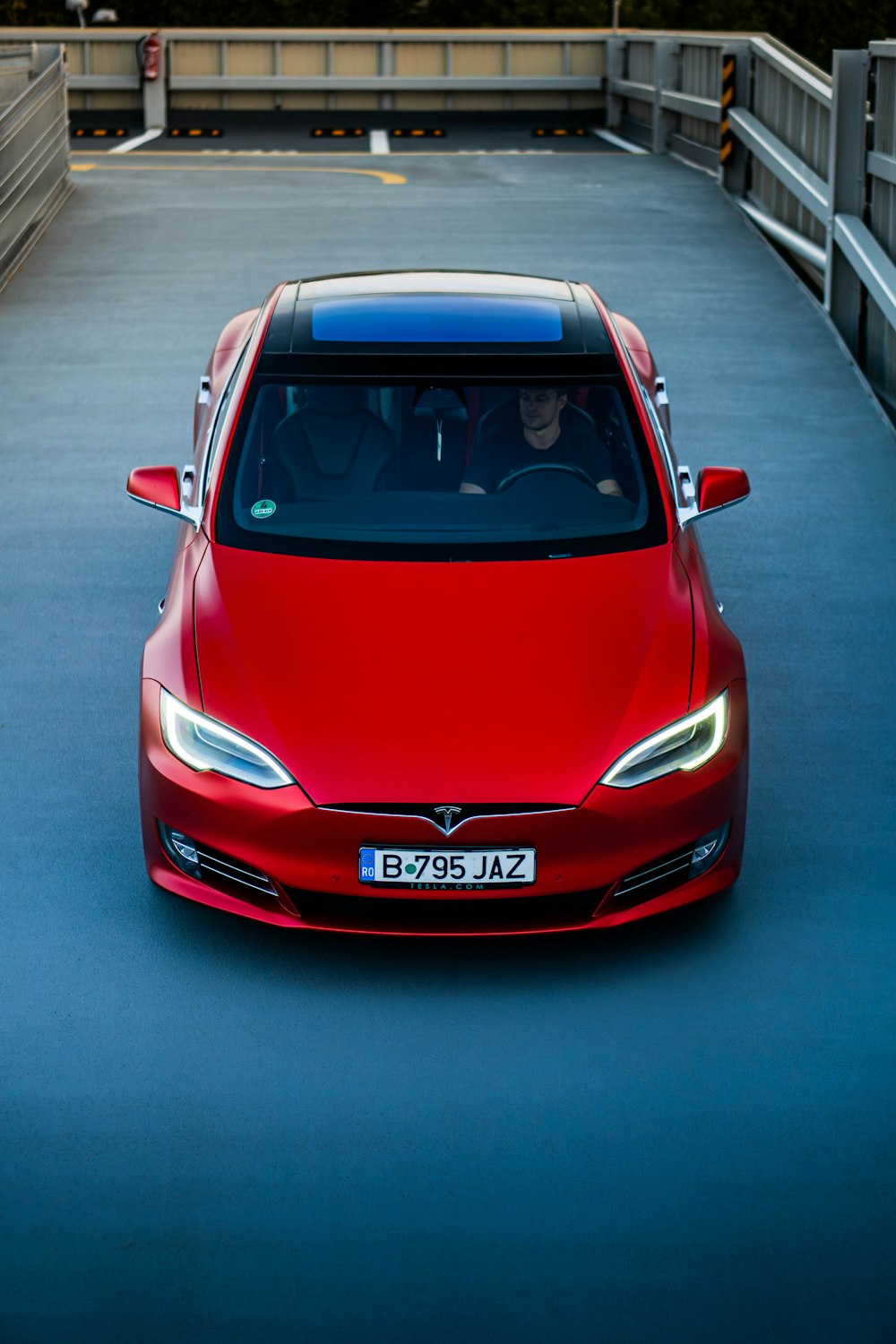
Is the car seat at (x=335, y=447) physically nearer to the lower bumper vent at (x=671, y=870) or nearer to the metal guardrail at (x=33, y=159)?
the lower bumper vent at (x=671, y=870)

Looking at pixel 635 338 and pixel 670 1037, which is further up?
pixel 635 338

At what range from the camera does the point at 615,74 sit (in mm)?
28156

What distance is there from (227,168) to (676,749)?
17.2 m

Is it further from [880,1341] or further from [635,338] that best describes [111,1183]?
[635,338]

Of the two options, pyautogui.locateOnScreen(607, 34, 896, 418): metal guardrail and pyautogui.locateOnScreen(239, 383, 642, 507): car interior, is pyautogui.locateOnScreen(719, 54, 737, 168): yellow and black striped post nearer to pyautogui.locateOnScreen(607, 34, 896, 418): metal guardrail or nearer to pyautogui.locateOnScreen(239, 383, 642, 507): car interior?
pyautogui.locateOnScreen(607, 34, 896, 418): metal guardrail

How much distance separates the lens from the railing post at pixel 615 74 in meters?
27.7

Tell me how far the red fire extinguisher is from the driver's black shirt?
81.4ft

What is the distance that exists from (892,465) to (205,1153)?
22.1ft

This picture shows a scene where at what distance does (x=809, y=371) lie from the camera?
36.6 ft

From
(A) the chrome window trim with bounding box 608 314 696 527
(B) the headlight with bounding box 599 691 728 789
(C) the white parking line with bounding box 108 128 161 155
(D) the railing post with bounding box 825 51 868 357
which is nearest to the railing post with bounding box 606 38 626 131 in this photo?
(C) the white parking line with bounding box 108 128 161 155

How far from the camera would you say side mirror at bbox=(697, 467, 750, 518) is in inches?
225

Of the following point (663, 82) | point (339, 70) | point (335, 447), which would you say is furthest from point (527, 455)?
point (339, 70)

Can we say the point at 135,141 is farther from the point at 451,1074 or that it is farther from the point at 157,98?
the point at 451,1074

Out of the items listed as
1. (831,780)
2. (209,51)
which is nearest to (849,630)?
(831,780)
